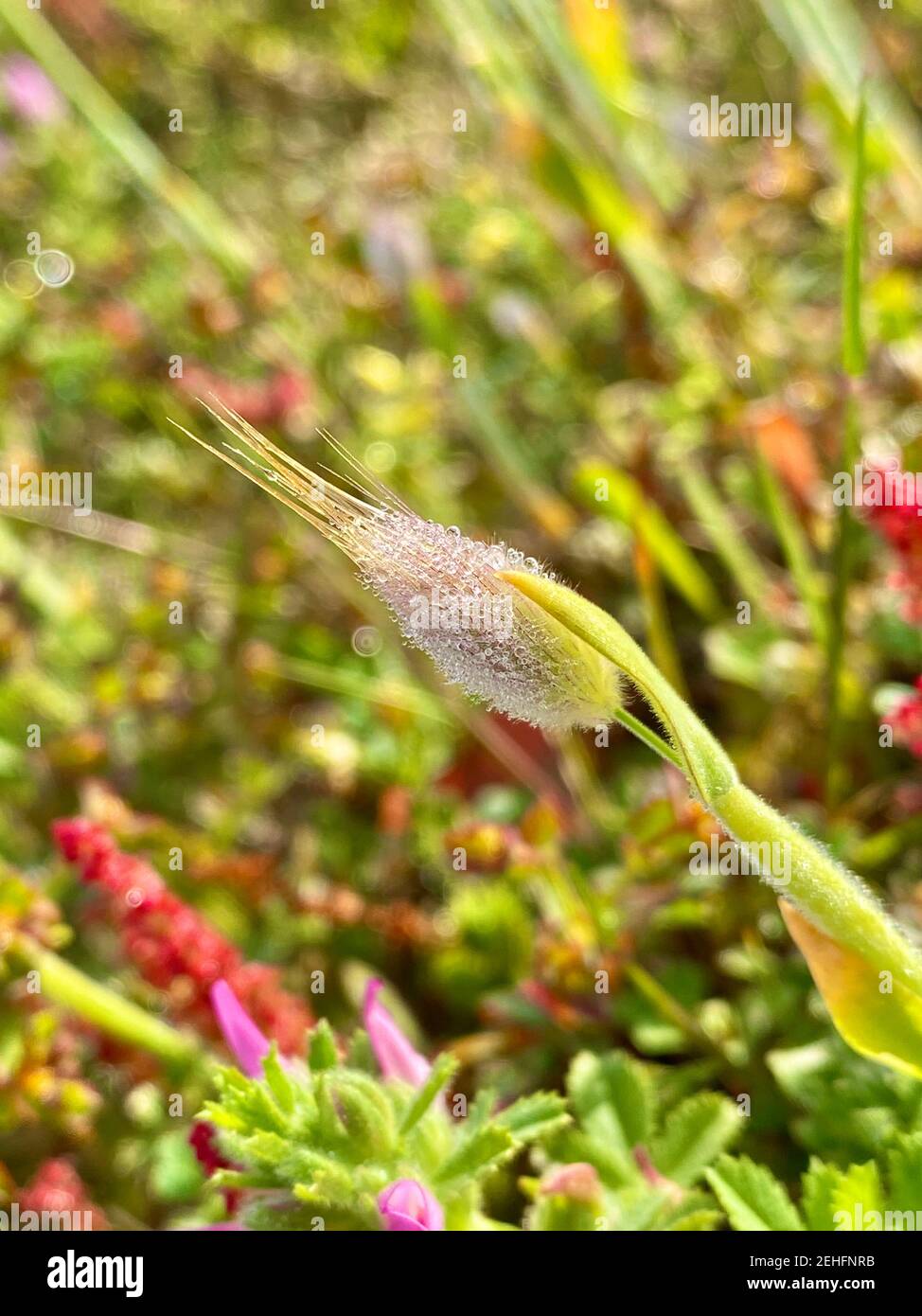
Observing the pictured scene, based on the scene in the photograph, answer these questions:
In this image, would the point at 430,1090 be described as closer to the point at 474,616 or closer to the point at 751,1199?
the point at 751,1199

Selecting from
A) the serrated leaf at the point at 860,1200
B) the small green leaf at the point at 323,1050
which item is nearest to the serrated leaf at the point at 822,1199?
the serrated leaf at the point at 860,1200

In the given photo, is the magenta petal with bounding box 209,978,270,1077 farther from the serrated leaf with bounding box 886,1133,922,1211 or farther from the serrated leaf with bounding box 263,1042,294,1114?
the serrated leaf with bounding box 886,1133,922,1211

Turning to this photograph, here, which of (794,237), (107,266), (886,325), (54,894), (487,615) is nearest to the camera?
(487,615)

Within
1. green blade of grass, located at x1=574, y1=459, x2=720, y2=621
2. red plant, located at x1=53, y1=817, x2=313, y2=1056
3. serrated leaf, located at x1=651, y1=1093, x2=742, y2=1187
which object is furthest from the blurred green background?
red plant, located at x1=53, y1=817, x2=313, y2=1056

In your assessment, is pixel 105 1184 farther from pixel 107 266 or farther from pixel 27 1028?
pixel 107 266
